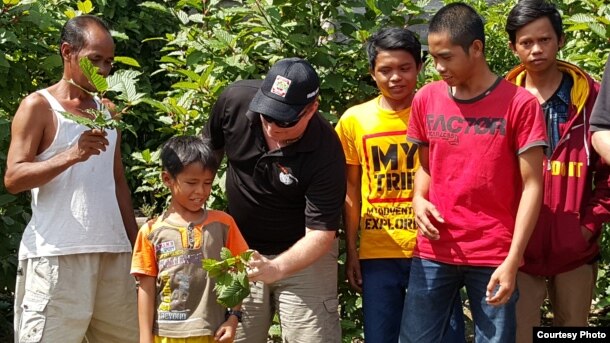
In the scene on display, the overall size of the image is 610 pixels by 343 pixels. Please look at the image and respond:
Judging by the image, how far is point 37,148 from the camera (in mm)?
3977

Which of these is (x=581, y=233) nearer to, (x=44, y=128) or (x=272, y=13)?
(x=272, y=13)

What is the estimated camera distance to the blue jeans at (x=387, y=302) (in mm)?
4359

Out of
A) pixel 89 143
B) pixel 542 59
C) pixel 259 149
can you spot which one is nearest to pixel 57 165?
pixel 89 143

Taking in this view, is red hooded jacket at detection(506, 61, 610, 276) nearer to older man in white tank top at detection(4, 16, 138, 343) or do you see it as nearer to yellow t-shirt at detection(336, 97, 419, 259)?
yellow t-shirt at detection(336, 97, 419, 259)

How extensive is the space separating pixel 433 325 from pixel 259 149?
1.04 meters

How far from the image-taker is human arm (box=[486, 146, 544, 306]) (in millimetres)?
3711

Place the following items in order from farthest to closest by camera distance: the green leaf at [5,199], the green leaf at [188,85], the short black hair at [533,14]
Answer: the green leaf at [5,199] < the green leaf at [188,85] < the short black hair at [533,14]

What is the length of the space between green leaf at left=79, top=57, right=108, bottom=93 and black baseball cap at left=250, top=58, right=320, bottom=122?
609 millimetres

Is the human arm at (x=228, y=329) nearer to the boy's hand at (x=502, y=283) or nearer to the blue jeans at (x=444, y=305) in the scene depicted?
the blue jeans at (x=444, y=305)

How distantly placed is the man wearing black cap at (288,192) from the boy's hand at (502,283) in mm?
711

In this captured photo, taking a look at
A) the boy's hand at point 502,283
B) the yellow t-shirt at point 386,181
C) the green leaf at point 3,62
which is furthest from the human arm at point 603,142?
the green leaf at point 3,62

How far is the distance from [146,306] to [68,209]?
1.78 ft

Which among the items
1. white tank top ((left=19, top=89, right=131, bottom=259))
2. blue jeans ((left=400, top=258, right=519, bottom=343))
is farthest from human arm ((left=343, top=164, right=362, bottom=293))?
white tank top ((left=19, top=89, right=131, bottom=259))

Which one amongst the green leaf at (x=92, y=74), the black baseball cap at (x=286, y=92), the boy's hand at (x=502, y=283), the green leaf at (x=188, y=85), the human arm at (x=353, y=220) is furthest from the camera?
the green leaf at (x=188, y=85)
